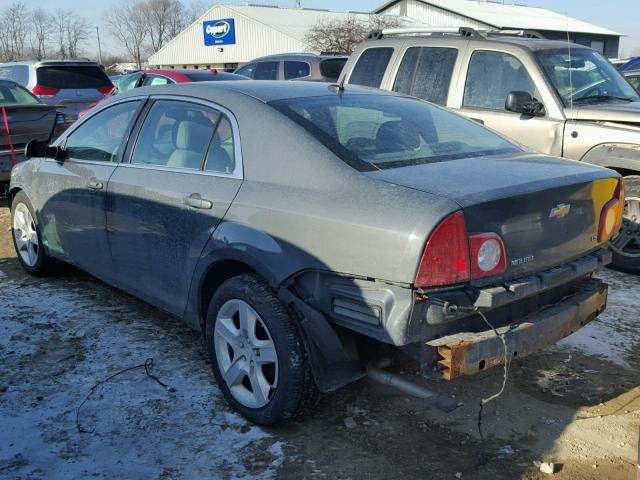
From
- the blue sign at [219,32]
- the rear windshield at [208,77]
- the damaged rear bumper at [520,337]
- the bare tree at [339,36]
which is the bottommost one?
the damaged rear bumper at [520,337]

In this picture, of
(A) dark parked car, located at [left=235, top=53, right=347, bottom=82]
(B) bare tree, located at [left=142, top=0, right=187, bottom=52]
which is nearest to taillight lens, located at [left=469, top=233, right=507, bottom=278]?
(A) dark parked car, located at [left=235, top=53, right=347, bottom=82]

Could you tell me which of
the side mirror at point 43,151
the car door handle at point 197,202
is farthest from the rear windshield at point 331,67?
the car door handle at point 197,202

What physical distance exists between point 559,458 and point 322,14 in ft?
182

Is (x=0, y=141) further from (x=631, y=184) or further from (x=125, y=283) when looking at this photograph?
(x=631, y=184)

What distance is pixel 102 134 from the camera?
471 centimetres

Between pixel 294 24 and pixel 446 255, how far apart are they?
5040cm

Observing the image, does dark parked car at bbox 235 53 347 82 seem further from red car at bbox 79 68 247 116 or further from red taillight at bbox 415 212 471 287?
red taillight at bbox 415 212 471 287

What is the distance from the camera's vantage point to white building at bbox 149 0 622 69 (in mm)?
46656

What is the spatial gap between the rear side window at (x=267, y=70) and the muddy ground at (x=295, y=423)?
378 inches

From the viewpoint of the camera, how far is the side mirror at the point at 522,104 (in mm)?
5848

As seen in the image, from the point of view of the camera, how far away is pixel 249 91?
3.80m

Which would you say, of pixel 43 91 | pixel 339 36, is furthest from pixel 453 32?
pixel 339 36

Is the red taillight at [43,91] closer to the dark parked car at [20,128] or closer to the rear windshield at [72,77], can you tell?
the rear windshield at [72,77]

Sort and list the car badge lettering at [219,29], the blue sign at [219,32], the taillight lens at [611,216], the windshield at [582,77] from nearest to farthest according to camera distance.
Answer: the taillight lens at [611,216] → the windshield at [582,77] → the blue sign at [219,32] → the car badge lettering at [219,29]
